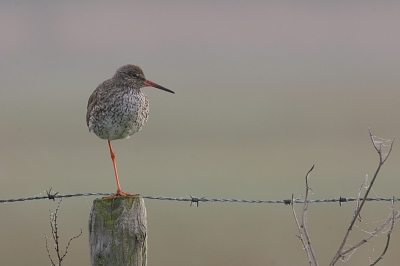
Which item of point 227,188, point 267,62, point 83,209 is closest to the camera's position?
point 83,209

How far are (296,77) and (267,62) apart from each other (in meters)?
27.0

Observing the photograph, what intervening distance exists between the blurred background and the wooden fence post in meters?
8.56

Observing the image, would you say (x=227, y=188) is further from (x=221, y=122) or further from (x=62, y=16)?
(x=62, y=16)

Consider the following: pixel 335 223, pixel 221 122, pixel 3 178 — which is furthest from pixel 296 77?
pixel 335 223

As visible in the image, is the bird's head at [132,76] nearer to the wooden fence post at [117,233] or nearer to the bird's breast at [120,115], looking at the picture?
the bird's breast at [120,115]

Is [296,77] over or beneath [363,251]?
over

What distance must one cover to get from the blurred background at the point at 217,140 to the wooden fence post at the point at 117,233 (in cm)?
856

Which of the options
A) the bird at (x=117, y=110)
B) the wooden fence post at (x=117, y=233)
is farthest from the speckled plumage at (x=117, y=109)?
the wooden fence post at (x=117, y=233)

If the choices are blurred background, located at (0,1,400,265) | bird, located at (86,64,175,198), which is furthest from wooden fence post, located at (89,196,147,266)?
blurred background, located at (0,1,400,265)

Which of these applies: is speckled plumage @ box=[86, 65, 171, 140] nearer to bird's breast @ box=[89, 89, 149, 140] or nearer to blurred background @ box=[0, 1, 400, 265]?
bird's breast @ box=[89, 89, 149, 140]

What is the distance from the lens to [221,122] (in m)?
45.7

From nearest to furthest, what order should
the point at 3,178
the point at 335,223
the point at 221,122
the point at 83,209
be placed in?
the point at 335,223 → the point at 83,209 → the point at 3,178 → the point at 221,122

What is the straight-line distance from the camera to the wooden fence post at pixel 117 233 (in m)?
5.79

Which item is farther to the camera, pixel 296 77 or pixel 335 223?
pixel 296 77
